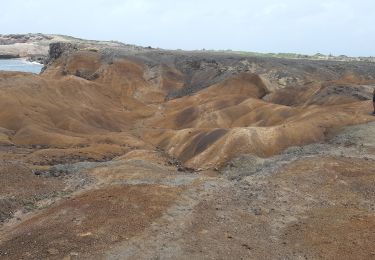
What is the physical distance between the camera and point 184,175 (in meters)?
33.1

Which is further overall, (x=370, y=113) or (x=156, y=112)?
(x=156, y=112)

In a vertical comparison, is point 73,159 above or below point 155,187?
below

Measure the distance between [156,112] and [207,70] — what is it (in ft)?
82.1

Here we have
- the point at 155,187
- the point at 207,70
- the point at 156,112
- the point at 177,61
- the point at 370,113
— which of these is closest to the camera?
the point at 155,187

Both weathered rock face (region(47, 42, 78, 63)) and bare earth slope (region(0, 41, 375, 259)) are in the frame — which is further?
weathered rock face (region(47, 42, 78, 63))

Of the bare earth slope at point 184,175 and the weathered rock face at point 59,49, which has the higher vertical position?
the weathered rock face at point 59,49

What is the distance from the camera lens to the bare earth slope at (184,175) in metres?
22.0

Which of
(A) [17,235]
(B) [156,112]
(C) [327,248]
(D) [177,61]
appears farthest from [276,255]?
(D) [177,61]

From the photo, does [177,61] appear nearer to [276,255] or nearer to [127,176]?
[127,176]

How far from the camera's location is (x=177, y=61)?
332 feet

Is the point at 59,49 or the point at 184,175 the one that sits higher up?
the point at 59,49

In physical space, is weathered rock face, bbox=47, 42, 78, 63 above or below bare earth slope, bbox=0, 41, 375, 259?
above

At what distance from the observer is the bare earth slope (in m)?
22.0

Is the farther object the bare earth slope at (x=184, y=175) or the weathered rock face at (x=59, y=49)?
the weathered rock face at (x=59, y=49)
